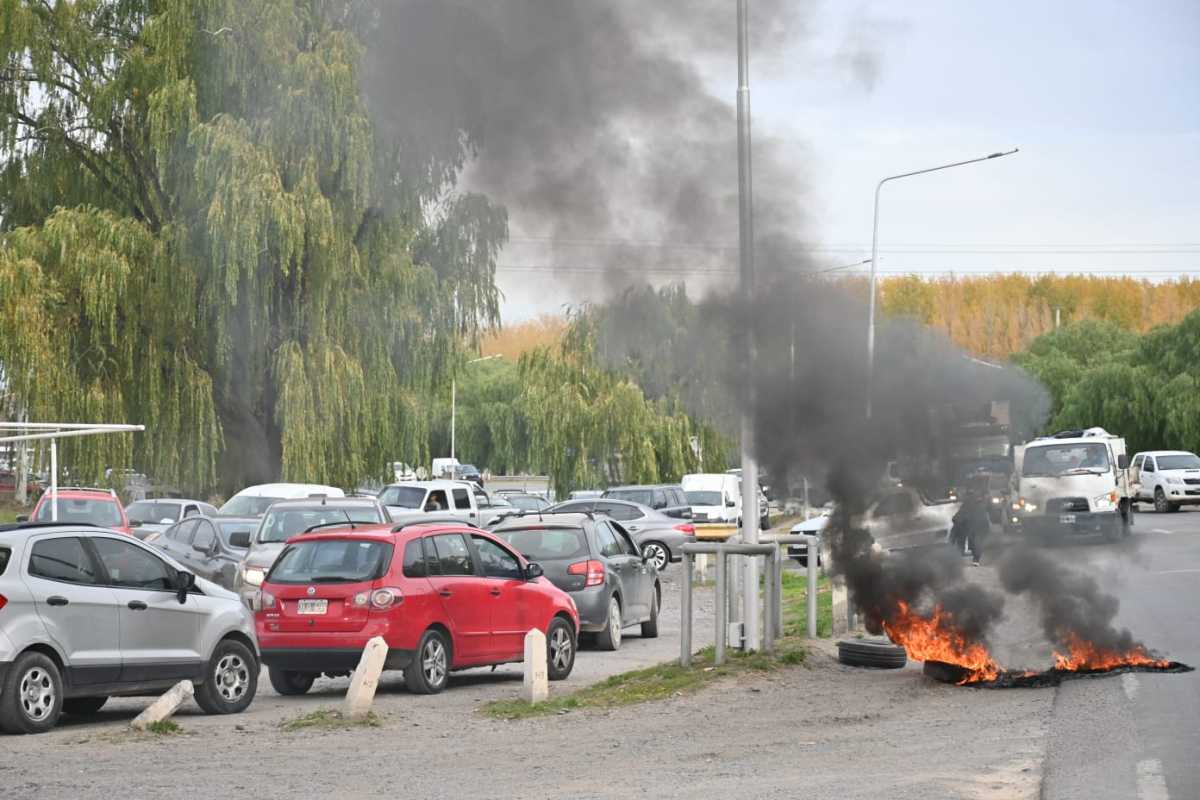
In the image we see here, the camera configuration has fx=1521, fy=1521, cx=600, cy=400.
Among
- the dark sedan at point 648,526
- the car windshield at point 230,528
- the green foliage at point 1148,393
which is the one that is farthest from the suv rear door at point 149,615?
the green foliage at point 1148,393

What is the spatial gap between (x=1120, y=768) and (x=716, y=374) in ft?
25.9

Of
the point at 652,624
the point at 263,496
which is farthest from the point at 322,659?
the point at 263,496

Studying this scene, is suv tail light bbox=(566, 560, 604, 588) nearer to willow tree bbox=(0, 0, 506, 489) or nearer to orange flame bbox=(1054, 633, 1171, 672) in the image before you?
orange flame bbox=(1054, 633, 1171, 672)

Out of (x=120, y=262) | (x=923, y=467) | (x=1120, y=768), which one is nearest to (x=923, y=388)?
(x=923, y=467)

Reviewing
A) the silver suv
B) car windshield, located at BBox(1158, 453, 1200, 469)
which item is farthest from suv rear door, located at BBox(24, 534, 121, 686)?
car windshield, located at BBox(1158, 453, 1200, 469)

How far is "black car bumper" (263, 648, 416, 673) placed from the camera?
46.2 ft

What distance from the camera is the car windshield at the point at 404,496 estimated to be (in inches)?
1280

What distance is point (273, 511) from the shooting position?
22172 millimetres

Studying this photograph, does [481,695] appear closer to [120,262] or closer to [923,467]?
[923,467]

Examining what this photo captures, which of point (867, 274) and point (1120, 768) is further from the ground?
point (867, 274)

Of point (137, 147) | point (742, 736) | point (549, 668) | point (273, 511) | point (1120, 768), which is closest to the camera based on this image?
point (1120, 768)

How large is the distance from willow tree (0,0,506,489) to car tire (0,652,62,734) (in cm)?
1753

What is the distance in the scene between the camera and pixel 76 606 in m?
12.1

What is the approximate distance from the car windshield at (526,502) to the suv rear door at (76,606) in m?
26.6
